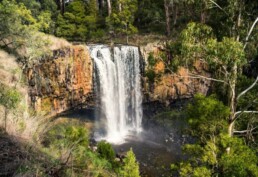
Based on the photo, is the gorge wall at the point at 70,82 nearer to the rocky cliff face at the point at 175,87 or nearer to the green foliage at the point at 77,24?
the rocky cliff face at the point at 175,87

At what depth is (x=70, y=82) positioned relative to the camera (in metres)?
25.5

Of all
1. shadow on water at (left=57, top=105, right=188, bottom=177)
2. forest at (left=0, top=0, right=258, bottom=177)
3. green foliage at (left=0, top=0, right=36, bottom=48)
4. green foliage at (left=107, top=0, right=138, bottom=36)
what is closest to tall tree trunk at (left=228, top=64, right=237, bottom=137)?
forest at (left=0, top=0, right=258, bottom=177)

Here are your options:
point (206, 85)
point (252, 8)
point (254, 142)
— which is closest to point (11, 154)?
point (254, 142)

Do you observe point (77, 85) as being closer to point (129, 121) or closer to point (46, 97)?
point (46, 97)

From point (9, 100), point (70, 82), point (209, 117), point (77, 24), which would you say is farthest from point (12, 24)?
point (209, 117)

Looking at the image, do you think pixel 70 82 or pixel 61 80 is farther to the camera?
pixel 70 82

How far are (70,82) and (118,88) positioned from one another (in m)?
4.48

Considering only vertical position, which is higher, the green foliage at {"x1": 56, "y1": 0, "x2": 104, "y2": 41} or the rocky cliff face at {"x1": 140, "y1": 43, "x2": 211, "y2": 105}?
the green foliage at {"x1": 56, "y1": 0, "x2": 104, "y2": 41}

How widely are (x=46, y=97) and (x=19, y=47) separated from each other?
4.72 meters

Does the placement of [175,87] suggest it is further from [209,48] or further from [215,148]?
[209,48]

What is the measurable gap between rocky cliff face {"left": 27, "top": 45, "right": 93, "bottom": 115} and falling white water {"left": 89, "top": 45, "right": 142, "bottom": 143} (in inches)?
43.2

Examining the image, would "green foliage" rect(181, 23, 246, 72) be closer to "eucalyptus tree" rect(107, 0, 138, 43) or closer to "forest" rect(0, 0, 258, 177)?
"forest" rect(0, 0, 258, 177)

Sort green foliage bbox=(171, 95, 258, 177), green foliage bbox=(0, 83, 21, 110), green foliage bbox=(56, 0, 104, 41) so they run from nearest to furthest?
green foliage bbox=(171, 95, 258, 177)
green foliage bbox=(0, 83, 21, 110)
green foliage bbox=(56, 0, 104, 41)

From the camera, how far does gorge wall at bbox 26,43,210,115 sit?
24.4 meters
